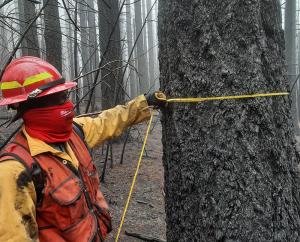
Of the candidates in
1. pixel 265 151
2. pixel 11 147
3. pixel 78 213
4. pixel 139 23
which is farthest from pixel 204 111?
pixel 139 23

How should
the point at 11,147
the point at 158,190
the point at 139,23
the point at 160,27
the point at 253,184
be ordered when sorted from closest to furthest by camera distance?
1. the point at 253,184
2. the point at 11,147
3. the point at 160,27
4. the point at 158,190
5. the point at 139,23

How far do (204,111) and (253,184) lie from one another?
504 millimetres

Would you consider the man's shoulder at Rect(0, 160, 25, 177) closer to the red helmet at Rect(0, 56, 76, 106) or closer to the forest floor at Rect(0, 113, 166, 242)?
the red helmet at Rect(0, 56, 76, 106)

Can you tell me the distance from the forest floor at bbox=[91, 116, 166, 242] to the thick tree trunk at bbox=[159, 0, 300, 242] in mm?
3009

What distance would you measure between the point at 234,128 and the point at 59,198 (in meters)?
1.09

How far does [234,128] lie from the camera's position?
7.41 ft

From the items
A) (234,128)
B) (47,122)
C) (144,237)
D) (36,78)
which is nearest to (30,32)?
(144,237)

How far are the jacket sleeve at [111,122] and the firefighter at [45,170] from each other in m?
0.23

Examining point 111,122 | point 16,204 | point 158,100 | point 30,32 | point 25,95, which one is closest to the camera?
point 16,204

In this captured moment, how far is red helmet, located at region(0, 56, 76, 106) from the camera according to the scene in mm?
2475

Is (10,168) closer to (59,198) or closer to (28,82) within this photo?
(59,198)

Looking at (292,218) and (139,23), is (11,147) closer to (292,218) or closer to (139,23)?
(292,218)

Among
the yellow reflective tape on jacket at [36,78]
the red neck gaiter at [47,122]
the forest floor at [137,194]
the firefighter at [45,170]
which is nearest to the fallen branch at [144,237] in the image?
the forest floor at [137,194]

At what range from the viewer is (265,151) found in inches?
88.9
